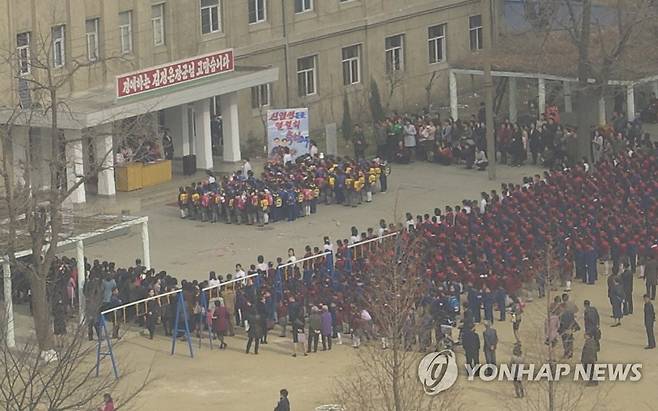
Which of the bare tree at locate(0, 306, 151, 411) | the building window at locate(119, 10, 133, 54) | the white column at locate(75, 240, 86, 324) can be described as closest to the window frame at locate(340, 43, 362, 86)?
the building window at locate(119, 10, 133, 54)

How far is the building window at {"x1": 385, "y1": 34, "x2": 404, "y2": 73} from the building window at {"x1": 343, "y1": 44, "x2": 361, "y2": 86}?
1161 millimetres

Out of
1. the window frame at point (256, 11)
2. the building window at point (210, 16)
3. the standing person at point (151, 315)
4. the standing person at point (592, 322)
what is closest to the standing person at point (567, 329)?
the standing person at point (592, 322)

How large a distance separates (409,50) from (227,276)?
900 inches

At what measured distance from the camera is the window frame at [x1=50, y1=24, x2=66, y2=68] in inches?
2229

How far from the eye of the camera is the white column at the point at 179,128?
59.5m

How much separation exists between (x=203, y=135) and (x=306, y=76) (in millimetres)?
7055

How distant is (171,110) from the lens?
5944 cm

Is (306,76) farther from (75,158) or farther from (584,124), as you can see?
(75,158)

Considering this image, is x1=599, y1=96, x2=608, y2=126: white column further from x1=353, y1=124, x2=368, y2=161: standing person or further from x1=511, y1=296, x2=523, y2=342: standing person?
x1=511, y1=296, x2=523, y2=342: standing person

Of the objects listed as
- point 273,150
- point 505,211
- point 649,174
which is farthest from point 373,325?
point 273,150

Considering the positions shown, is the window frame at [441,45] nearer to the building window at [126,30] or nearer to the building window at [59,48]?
the building window at [126,30]

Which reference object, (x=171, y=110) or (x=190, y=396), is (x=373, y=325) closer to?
(x=190, y=396)

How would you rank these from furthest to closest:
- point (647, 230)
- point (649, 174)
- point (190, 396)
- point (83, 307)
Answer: point (649, 174)
point (647, 230)
point (83, 307)
point (190, 396)

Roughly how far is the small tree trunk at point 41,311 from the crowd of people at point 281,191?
36.3 feet
